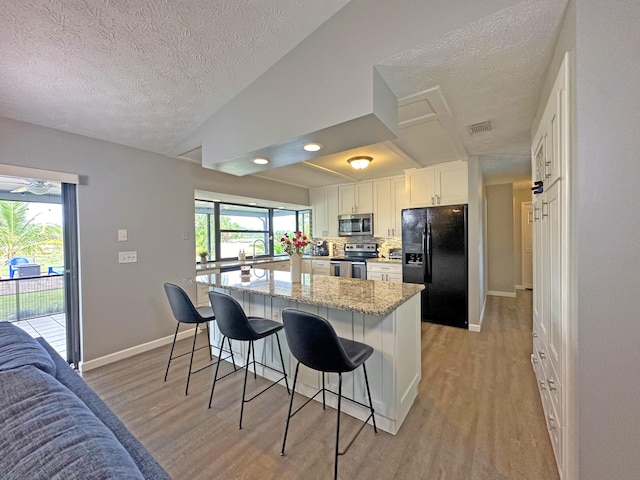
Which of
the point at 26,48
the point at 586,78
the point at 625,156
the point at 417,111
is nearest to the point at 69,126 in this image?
the point at 26,48

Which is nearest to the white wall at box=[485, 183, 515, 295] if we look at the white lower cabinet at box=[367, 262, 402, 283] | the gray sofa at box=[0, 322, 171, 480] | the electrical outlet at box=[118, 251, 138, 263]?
the white lower cabinet at box=[367, 262, 402, 283]

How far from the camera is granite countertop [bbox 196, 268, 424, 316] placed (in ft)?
5.58

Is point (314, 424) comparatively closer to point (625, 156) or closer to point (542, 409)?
point (542, 409)

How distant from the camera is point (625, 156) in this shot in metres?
1.11

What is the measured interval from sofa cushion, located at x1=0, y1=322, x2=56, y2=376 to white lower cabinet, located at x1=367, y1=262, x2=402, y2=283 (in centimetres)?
397

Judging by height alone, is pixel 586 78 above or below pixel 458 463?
above

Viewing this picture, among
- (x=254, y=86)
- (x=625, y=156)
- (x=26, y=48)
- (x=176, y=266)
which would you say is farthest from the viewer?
(x=176, y=266)

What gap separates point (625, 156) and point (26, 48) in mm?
3294

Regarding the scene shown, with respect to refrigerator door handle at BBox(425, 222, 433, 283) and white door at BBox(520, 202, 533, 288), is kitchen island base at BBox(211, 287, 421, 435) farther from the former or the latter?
white door at BBox(520, 202, 533, 288)

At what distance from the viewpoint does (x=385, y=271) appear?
15.1 ft

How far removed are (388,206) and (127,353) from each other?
435 centimetres

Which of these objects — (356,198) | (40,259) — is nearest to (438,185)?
(356,198)

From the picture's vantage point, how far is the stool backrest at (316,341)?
4.83 feet

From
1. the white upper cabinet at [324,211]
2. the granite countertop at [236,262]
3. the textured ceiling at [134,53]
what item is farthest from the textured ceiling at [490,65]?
the granite countertop at [236,262]
